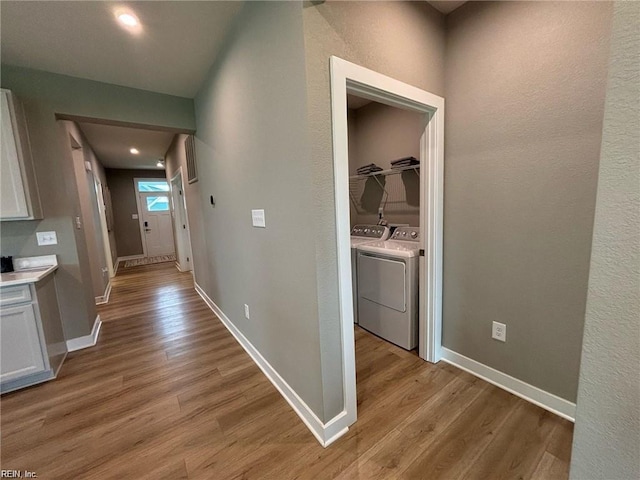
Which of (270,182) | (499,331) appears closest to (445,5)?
(270,182)

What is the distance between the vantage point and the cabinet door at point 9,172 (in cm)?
200

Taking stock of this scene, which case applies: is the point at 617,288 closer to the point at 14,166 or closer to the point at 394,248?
the point at 394,248

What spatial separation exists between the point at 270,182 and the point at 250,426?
4.95 ft

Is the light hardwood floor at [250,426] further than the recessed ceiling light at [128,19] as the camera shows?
No

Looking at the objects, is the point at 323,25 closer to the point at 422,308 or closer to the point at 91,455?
the point at 422,308

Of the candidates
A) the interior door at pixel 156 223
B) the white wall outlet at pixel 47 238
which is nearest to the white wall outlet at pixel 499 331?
the white wall outlet at pixel 47 238

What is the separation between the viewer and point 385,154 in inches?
118

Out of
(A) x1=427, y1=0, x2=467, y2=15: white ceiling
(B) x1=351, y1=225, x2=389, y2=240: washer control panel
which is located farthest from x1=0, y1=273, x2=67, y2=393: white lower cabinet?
(A) x1=427, y1=0, x2=467, y2=15: white ceiling

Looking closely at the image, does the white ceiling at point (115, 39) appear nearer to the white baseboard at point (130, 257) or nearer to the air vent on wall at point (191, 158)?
the air vent on wall at point (191, 158)

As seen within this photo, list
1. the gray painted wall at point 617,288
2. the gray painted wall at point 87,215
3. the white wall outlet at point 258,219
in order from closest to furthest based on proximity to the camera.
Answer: the gray painted wall at point 617,288 < the white wall outlet at point 258,219 < the gray painted wall at point 87,215

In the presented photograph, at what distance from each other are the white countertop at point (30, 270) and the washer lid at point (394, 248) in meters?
Result: 2.66

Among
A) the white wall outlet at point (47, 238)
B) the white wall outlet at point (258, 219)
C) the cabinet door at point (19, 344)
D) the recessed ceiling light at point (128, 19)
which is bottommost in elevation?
the cabinet door at point (19, 344)

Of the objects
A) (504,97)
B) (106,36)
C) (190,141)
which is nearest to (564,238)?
(504,97)

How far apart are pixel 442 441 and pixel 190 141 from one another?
12.8ft
